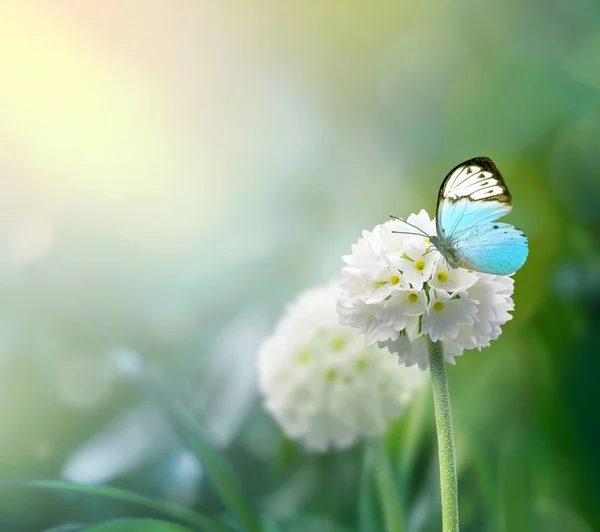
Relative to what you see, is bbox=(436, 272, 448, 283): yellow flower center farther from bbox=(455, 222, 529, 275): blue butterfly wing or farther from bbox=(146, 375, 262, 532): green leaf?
bbox=(146, 375, 262, 532): green leaf

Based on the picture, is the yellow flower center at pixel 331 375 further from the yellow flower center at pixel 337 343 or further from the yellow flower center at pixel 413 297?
the yellow flower center at pixel 413 297

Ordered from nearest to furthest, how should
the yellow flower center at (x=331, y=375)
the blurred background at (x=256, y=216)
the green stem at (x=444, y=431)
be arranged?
the green stem at (x=444, y=431), the yellow flower center at (x=331, y=375), the blurred background at (x=256, y=216)

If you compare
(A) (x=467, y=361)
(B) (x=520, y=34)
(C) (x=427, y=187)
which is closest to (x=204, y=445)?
(A) (x=467, y=361)

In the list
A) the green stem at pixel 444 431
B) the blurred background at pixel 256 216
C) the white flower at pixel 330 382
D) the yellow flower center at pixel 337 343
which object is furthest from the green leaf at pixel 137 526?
the green stem at pixel 444 431

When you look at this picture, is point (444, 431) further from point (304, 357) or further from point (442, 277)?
point (304, 357)

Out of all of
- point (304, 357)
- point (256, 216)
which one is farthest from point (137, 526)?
point (256, 216)

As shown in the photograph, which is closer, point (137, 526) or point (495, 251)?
point (495, 251)
